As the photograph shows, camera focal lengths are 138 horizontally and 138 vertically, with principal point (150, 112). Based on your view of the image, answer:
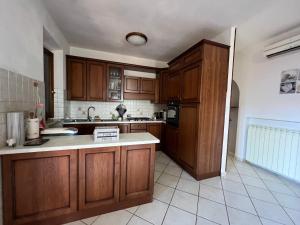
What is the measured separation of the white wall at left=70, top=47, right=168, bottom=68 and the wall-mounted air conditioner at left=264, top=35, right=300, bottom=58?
98.8 inches

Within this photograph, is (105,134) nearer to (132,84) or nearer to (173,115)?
(173,115)

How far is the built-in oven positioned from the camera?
2.96 m

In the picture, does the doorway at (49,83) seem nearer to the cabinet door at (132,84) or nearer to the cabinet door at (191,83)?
the cabinet door at (132,84)

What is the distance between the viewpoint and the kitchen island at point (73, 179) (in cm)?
119

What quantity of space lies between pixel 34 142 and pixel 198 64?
2.37 meters

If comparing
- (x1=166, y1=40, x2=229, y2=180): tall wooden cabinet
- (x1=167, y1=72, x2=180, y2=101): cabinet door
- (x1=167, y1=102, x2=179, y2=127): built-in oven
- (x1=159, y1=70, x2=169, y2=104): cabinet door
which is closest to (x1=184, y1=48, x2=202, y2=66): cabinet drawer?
(x1=166, y1=40, x2=229, y2=180): tall wooden cabinet

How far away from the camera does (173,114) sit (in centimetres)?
312

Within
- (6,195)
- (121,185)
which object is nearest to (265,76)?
(121,185)

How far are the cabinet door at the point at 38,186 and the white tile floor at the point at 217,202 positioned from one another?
0.30 meters

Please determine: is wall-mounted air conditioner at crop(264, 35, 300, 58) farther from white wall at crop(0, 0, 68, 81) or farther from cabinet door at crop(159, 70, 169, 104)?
white wall at crop(0, 0, 68, 81)

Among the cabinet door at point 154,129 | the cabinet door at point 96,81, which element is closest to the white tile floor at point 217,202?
the cabinet door at point 154,129

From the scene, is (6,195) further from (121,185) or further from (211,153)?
(211,153)

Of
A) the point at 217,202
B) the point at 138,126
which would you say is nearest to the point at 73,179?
the point at 217,202

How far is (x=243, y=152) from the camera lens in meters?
3.10
